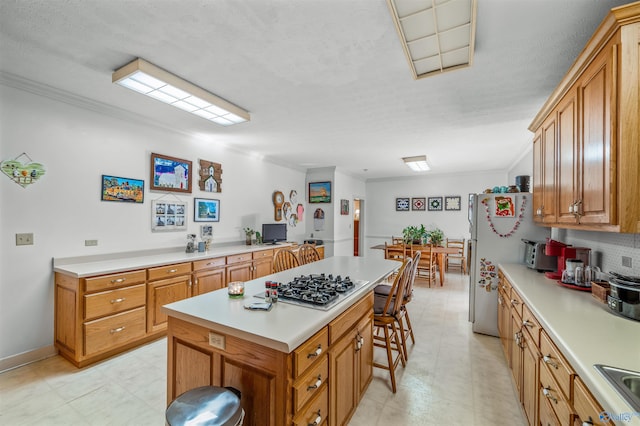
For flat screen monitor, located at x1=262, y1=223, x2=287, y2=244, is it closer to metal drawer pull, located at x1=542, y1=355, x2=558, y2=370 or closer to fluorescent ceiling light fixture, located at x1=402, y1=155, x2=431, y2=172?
fluorescent ceiling light fixture, located at x1=402, y1=155, x2=431, y2=172

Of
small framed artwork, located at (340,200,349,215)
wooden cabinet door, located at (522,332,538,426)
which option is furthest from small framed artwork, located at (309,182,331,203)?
wooden cabinet door, located at (522,332,538,426)

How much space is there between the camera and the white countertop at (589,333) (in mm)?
870

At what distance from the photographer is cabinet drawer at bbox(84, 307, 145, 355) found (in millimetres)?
2418

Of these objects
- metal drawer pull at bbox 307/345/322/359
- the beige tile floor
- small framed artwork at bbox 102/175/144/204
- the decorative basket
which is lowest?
the beige tile floor

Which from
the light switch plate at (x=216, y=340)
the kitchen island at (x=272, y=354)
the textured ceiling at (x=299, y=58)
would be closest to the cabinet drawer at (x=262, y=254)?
the textured ceiling at (x=299, y=58)

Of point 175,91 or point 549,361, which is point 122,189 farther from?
point 549,361

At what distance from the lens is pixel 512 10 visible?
153 cm

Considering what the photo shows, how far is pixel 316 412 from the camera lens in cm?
134

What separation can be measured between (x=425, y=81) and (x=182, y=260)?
10.3 ft

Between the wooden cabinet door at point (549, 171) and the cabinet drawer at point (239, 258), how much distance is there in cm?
357

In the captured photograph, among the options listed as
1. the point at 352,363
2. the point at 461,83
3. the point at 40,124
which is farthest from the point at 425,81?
the point at 40,124

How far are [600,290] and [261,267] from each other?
3.81 meters

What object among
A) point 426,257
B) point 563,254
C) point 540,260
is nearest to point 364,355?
point 563,254

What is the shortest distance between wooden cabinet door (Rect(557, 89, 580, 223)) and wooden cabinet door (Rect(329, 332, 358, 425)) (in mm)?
1705
